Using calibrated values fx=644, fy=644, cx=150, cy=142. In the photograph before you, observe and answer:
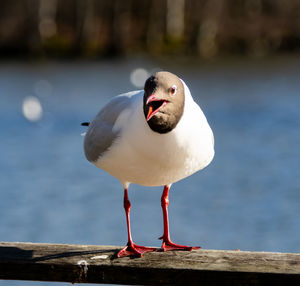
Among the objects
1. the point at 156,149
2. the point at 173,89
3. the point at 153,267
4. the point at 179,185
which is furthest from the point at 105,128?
the point at 179,185

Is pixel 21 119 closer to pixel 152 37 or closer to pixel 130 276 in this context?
pixel 130 276

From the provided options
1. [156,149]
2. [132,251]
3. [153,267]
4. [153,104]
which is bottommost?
[153,267]

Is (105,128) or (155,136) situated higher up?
(105,128)

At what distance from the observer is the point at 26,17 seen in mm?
46125

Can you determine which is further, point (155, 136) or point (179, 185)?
point (179, 185)

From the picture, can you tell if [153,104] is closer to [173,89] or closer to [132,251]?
[173,89]

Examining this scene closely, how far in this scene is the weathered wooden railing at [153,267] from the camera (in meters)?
3.02

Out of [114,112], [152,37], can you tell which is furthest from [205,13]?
[114,112]

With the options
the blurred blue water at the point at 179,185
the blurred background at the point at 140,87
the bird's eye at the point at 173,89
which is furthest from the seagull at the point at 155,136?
the blurred background at the point at 140,87

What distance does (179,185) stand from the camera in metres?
12.8

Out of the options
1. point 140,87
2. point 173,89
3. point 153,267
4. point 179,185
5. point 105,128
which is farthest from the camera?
point 140,87

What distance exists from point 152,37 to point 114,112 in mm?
39552

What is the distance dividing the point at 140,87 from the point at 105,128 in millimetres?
23274

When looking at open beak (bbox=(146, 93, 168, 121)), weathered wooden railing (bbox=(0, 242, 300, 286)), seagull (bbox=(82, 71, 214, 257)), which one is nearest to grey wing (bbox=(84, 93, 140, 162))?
seagull (bbox=(82, 71, 214, 257))
